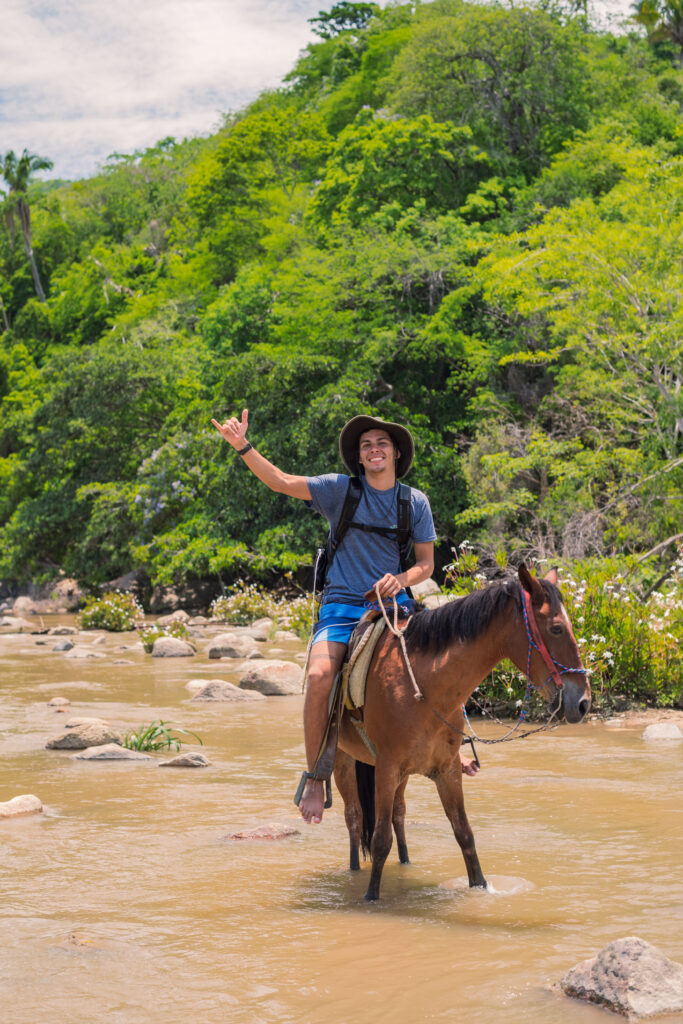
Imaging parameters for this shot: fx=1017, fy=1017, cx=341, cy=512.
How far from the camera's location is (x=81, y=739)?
9320 millimetres

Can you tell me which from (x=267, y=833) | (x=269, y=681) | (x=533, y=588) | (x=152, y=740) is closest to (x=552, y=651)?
(x=533, y=588)

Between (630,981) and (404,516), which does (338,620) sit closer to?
(404,516)

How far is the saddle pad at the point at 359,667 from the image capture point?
16.9 ft

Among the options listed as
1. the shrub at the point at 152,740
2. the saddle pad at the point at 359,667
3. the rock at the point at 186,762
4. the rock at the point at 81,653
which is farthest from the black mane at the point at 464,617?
the rock at the point at 81,653

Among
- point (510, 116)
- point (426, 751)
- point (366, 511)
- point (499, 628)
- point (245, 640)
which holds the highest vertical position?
point (510, 116)

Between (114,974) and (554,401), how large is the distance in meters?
18.9

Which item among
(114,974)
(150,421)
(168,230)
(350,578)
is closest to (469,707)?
(350,578)

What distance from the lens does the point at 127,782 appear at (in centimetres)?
790

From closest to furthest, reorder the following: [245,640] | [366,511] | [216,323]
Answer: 1. [366,511]
2. [245,640]
3. [216,323]

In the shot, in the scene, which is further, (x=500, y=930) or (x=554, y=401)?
(x=554, y=401)

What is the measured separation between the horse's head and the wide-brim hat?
42.3 inches

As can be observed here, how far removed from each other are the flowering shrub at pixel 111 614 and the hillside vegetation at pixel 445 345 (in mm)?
1837

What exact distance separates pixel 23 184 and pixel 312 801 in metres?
58.3

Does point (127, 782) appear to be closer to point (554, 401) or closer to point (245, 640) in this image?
point (245, 640)
